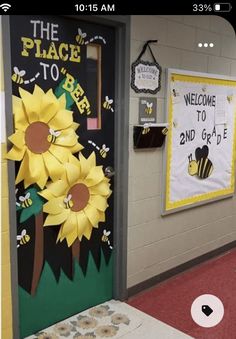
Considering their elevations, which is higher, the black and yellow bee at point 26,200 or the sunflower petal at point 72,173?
the sunflower petal at point 72,173

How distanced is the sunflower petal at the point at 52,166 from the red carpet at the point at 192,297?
110cm

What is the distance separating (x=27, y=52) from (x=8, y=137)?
18.5 inches

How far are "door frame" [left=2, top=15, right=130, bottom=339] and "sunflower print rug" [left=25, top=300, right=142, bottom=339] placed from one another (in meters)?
0.16

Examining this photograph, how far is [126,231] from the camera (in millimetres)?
2568

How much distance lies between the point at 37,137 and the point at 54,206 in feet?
1.37

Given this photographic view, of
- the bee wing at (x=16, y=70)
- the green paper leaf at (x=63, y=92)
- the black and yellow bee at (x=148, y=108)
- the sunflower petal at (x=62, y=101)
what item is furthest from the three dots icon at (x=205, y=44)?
the bee wing at (x=16, y=70)

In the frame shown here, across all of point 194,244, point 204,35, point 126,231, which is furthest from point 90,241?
point 204,35

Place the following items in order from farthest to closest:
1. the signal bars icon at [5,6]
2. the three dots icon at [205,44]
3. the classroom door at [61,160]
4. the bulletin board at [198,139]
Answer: the three dots icon at [205,44] → the bulletin board at [198,139] → the classroom door at [61,160] → the signal bars icon at [5,6]

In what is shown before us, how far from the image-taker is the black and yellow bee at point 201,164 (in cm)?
296

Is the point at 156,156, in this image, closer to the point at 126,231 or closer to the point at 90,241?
the point at 126,231

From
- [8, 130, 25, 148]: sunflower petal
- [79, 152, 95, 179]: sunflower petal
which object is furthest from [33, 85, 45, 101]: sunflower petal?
[79, 152, 95, 179]: sunflower petal

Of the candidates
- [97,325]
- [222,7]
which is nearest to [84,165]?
[97,325]

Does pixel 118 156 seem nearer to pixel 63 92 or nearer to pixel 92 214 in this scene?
pixel 92 214

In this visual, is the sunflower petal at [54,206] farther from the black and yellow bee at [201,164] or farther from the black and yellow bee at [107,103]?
the black and yellow bee at [201,164]
